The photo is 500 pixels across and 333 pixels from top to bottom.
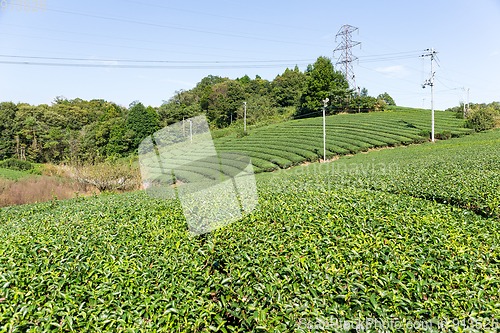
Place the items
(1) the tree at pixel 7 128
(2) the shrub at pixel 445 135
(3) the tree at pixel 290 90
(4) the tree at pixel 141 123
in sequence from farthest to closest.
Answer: (3) the tree at pixel 290 90 < (4) the tree at pixel 141 123 < (1) the tree at pixel 7 128 < (2) the shrub at pixel 445 135

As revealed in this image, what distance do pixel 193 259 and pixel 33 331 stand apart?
1.29 m

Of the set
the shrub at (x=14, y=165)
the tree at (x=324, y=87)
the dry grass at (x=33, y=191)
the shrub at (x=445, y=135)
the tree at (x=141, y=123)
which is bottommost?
the dry grass at (x=33, y=191)

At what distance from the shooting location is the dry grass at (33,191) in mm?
13053

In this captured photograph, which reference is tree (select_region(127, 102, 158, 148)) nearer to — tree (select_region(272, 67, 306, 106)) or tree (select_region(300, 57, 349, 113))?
tree (select_region(272, 67, 306, 106))

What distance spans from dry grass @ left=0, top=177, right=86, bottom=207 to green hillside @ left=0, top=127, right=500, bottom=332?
41.2 feet

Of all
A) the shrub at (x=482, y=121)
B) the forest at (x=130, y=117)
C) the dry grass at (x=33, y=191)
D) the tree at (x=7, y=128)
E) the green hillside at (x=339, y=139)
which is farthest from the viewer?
the forest at (x=130, y=117)

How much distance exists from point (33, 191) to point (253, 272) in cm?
1663

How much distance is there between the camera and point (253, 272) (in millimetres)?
2414

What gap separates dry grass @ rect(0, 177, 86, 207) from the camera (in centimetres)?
1305

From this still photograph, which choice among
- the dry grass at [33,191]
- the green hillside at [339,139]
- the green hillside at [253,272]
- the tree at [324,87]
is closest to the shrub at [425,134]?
the green hillside at [339,139]

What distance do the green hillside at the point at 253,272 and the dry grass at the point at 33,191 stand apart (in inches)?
494

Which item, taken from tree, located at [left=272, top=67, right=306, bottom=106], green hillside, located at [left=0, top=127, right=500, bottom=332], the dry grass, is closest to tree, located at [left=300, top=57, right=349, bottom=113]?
tree, located at [left=272, top=67, right=306, bottom=106]

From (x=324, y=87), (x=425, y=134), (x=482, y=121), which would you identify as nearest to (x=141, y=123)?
(x=324, y=87)

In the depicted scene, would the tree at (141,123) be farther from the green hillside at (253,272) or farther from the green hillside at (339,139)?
the green hillside at (253,272)
